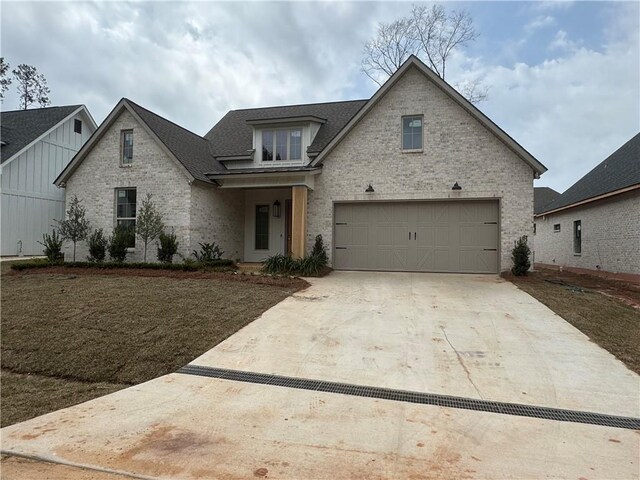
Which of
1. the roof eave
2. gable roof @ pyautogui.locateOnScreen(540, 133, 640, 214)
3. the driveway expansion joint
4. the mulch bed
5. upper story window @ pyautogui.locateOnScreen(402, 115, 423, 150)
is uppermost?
upper story window @ pyautogui.locateOnScreen(402, 115, 423, 150)

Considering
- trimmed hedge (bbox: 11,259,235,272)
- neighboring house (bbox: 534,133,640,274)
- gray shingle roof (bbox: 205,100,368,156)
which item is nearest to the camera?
trimmed hedge (bbox: 11,259,235,272)

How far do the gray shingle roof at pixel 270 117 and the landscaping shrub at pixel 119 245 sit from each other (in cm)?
531

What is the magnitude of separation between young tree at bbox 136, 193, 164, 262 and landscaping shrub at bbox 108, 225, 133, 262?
2.15ft

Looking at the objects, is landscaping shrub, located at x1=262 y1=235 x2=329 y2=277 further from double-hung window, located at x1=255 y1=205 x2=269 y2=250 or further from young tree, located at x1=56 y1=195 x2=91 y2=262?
young tree, located at x1=56 y1=195 x2=91 y2=262

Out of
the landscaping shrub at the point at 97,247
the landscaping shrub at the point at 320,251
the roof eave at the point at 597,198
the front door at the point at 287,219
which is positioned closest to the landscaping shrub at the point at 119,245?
the landscaping shrub at the point at 97,247

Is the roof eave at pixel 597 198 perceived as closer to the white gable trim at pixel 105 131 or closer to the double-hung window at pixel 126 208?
the white gable trim at pixel 105 131

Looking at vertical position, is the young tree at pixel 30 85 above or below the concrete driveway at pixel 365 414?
above

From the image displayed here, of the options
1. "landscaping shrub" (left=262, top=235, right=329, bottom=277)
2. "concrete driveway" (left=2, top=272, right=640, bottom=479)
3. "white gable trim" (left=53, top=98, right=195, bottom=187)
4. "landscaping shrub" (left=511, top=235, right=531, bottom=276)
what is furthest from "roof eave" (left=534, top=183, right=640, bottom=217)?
"white gable trim" (left=53, top=98, right=195, bottom=187)

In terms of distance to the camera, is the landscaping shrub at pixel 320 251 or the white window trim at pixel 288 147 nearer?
the landscaping shrub at pixel 320 251

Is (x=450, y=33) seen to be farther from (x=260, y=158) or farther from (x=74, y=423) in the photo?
(x=74, y=423)

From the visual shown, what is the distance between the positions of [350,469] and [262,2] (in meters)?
13.7

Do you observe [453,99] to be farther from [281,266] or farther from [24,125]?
[24,125]

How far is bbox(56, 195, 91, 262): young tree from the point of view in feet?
43.7

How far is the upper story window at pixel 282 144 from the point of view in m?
15.1
